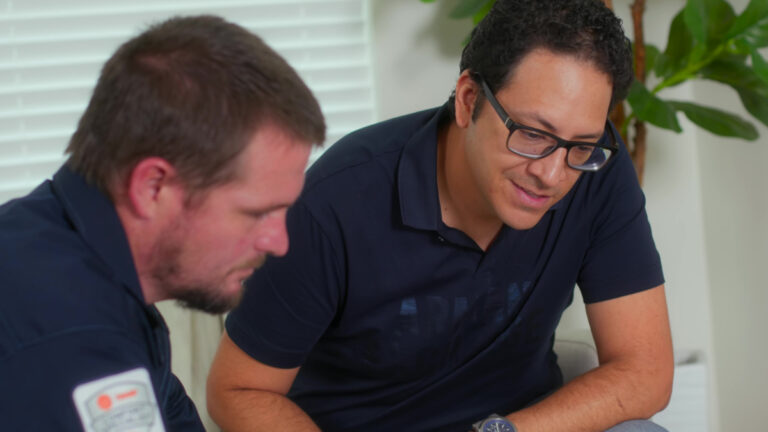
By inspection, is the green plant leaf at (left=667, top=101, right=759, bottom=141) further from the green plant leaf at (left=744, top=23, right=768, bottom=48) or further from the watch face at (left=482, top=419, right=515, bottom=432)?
the watch face at (left=482, top=419, right=515, bottom=432)

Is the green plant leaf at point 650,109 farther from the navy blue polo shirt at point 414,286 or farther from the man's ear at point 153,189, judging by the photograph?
the man's ear at point 153,189

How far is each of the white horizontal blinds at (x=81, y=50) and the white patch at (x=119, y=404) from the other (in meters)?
1.61

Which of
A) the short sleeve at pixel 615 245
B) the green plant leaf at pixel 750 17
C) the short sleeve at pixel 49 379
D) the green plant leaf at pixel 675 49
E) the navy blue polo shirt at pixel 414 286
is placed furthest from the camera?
the green plant leaf at pixel 675 49

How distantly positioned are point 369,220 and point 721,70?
3.69 ft

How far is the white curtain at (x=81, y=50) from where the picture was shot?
2.28 meters

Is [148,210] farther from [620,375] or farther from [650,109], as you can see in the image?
[650,109]

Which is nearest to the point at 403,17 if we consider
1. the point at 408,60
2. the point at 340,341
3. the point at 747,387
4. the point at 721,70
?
the point at 408,60

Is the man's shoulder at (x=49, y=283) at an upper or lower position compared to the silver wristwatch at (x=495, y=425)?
upper

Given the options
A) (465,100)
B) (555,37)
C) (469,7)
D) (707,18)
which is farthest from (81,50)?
(707,18)

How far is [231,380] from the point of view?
4.63 ft

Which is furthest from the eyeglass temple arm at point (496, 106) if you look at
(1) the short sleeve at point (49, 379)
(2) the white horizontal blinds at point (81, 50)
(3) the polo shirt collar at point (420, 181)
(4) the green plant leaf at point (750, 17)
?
(2) the white horizontal blinds at point (81, 50)

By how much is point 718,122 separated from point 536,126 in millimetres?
906

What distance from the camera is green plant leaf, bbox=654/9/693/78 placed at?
2064 millimetres

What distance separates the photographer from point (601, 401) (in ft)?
4.85
